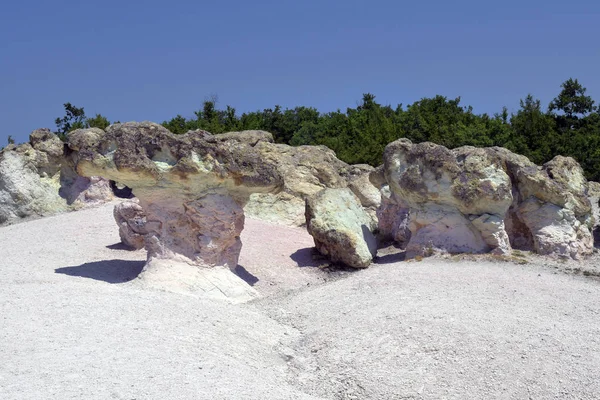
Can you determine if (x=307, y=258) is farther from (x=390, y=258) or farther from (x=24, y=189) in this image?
(x=24, y=189)

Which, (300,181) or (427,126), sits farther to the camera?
(427,126)

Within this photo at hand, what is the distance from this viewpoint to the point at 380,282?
13.7 meters

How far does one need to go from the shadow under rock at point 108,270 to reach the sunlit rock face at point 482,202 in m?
5.95

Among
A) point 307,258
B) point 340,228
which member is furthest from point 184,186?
point 307,258

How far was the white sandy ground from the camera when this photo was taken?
7781mm

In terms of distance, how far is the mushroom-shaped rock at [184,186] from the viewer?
13109 millimetres

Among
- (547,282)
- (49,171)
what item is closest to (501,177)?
(547,282)

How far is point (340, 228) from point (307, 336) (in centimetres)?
533

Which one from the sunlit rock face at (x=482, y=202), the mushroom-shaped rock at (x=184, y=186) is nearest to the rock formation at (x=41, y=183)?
the mushroom-shaped rock at (x=184, y=186)

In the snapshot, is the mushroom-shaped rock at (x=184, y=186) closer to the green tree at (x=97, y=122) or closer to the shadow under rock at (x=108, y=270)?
the shadow under rock at (x=108, y=270)

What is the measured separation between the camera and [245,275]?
1511cm

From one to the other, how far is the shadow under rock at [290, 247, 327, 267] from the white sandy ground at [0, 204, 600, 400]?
1.74 m

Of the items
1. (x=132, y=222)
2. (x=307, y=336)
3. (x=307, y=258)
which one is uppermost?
(x=132, y=222)

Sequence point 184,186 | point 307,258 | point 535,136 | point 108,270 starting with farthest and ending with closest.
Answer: point 535,136
point 307,258
point 108,270
point 184,186
